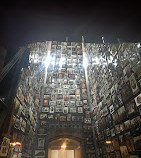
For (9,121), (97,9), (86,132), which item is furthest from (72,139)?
(97,9)

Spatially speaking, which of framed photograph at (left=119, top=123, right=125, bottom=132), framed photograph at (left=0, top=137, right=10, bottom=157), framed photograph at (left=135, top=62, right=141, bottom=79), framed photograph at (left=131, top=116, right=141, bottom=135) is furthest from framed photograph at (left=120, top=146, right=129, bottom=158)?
framed photograph at (left=0, top=137, right=10, bottom=157)

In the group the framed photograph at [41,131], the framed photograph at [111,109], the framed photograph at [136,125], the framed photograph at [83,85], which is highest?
the framed photograph at [83,85]

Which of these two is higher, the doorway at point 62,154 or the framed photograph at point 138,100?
the framed photograph at point 138,100

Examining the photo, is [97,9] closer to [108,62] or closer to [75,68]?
[108,62]

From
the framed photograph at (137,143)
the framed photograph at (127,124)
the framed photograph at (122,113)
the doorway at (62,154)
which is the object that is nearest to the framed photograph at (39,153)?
the framed photograph at (122,113)

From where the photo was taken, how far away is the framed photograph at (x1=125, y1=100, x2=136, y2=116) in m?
2.95

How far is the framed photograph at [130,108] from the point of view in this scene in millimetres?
2953

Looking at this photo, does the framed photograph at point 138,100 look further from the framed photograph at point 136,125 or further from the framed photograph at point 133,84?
the framed photograph at point 136,125

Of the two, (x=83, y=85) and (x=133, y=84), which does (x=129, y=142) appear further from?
(x=83, y=85)

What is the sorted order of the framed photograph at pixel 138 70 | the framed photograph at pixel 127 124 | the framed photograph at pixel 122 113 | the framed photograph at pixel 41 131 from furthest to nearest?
the framed photograph at pixel 41 131
the framed photograph at pixel 122 113
the framed photograph at pixel 127 124
the framed photograph at pixel 138 70

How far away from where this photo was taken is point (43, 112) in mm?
6410

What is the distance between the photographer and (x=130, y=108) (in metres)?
3.07

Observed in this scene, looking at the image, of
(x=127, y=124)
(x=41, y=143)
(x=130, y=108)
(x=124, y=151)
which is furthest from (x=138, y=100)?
(x=41, y=143)

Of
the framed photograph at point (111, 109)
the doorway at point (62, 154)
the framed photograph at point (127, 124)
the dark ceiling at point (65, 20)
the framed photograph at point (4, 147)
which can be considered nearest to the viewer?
the dark ceiling at point (65, 20)
